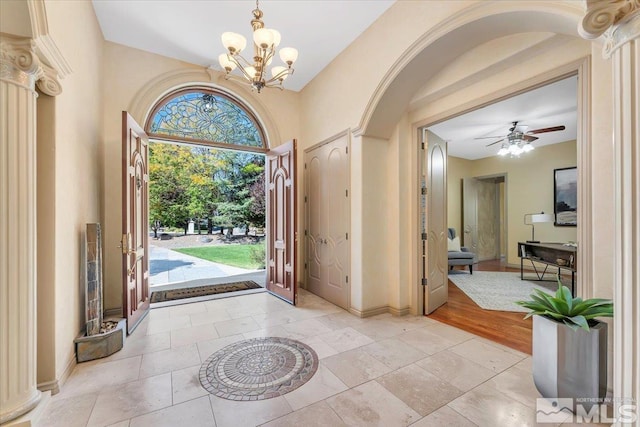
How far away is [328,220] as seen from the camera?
Answer: 399cm

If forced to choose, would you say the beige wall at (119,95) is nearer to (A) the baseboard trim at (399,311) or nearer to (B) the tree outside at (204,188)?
(B) the tree outside at (204,188)

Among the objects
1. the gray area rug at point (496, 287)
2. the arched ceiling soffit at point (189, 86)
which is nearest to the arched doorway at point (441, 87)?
the gray area rug at point (496, 287)

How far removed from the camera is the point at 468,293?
14.5 feet

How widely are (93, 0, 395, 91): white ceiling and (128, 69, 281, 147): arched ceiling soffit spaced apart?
27cm

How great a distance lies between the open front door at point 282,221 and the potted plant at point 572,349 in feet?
8.98

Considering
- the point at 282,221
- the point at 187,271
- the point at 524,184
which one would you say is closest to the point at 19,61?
the point at 282,221

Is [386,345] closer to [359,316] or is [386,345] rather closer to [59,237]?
[359,316]

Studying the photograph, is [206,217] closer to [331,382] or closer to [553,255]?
[331,382]

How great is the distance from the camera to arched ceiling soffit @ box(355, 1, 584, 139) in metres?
1.79

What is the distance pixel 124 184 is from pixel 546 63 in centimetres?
411

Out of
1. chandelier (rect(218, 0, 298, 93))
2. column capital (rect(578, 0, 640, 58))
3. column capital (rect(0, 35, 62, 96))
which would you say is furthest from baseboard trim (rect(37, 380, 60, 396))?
column capital (rect(578, 0, 640, 58))

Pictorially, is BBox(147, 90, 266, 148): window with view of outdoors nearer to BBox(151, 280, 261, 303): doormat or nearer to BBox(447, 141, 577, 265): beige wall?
BBox(151, 280, 261, 303): doormat

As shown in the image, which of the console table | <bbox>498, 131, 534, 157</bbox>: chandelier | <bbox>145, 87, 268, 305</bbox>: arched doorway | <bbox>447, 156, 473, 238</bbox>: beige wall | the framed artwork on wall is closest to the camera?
the console table

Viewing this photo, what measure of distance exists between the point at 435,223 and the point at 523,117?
2.82 meters
